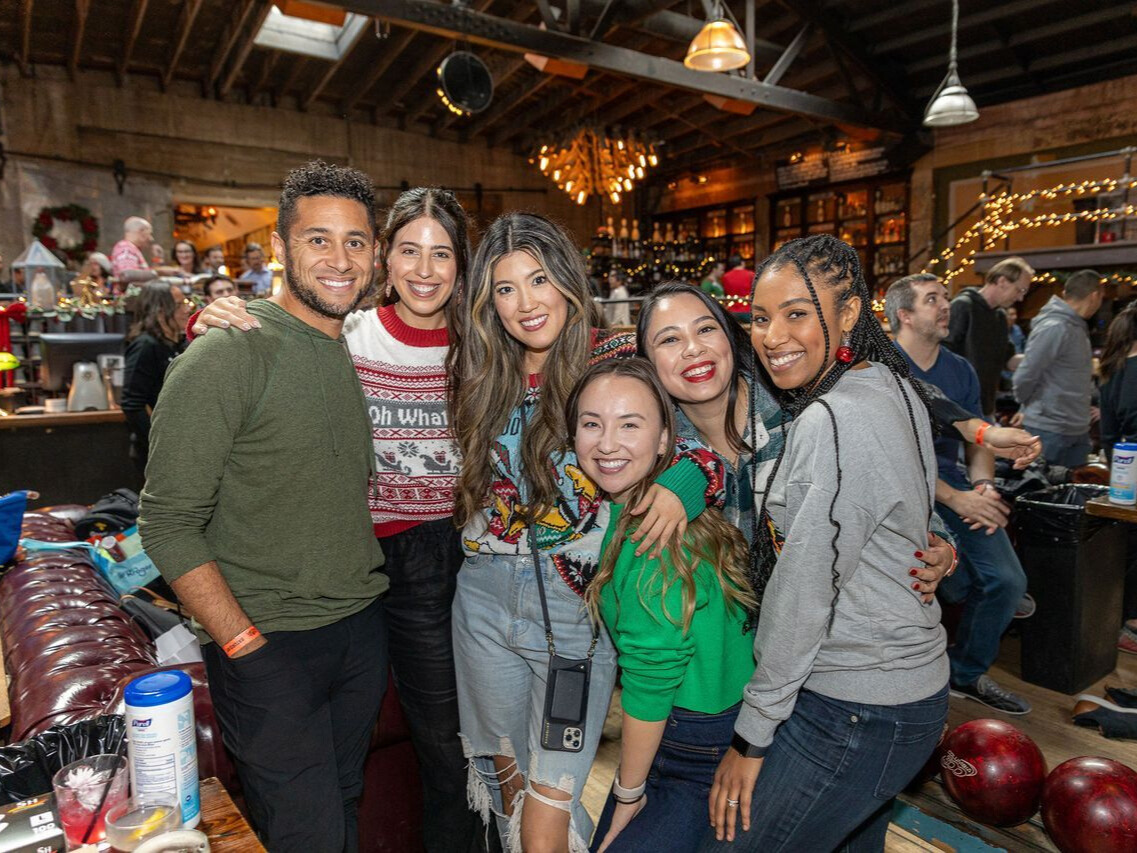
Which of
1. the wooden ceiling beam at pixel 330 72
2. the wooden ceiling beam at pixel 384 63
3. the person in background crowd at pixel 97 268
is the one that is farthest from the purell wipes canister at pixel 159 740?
the wooden ceiling beam at pixel 384 63

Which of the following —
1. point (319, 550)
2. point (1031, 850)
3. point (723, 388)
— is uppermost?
point (723, 388)

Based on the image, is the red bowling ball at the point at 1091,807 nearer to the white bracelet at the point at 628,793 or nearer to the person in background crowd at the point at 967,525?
the person in background crowd at the point at 967,525

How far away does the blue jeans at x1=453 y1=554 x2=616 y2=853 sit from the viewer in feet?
5.16

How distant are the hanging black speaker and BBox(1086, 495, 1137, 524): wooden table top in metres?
5.75

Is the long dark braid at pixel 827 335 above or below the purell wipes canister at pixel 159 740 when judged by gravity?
A: above

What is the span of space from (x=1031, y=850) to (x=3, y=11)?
1117 centimetres

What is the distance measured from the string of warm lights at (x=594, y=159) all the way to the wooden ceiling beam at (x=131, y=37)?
467 centimetres

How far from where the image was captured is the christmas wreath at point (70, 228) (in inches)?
376

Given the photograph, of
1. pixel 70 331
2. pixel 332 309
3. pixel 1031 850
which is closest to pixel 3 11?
pixel 70 331

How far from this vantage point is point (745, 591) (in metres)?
1.54

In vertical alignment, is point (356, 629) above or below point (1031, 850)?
above

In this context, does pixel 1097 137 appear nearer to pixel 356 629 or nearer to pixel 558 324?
pixel 558 324

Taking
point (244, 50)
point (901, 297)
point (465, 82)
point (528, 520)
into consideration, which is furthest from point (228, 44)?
point (528, 520)

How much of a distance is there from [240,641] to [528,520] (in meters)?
0.63
